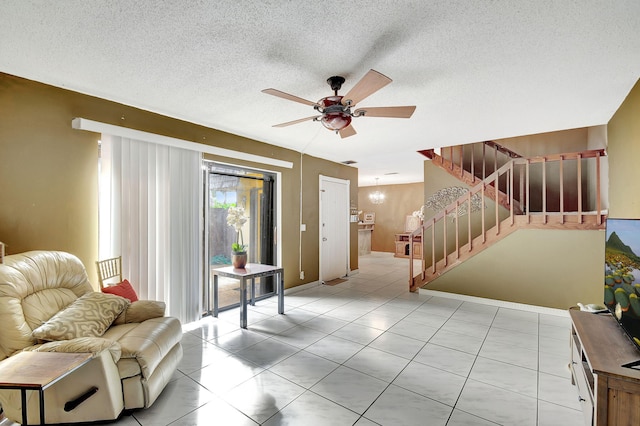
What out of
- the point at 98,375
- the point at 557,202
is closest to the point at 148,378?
the point at 98,375

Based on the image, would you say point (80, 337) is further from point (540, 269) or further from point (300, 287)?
point (540, 269)

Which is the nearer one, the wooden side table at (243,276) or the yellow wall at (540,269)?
the wooden side table at (243,276)

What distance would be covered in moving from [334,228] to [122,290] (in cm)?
400

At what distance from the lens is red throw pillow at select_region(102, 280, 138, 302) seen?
258 cm

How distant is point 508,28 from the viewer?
1.75 meters

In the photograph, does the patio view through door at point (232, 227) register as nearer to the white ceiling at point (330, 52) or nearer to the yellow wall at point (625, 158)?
the white ceiling at point (330, 52)

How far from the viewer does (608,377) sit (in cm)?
142

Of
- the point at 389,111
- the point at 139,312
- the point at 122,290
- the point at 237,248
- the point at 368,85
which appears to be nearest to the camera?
the point at 368,85

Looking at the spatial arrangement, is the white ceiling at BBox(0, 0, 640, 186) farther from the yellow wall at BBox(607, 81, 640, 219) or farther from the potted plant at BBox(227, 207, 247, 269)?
the potted plant at BBox(227, 207, 247, 269)

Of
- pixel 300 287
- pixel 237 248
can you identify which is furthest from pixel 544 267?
pixel 237 248

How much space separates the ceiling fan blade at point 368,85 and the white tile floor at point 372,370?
2160 millimetres

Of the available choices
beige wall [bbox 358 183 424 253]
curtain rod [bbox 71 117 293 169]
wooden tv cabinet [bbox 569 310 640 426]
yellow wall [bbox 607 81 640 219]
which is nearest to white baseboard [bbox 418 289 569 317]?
yellow wall [bbox 607 81 640 219]

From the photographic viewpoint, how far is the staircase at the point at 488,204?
440cm

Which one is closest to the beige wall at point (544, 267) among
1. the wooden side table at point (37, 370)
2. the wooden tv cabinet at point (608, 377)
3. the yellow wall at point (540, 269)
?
the yellow wall at point (540, 269)
